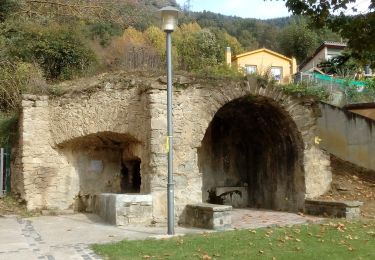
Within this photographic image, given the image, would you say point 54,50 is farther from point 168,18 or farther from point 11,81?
point 168,18

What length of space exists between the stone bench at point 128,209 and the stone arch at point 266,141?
2044 mm

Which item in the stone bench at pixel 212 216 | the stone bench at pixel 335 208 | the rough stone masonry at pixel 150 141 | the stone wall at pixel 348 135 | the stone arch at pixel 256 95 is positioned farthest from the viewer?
the stone wall at pixel 348 135

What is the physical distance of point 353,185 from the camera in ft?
44.6

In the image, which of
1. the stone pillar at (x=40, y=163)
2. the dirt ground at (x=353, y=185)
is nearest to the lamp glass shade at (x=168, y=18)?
the stone pillar at (x=40, y=163)

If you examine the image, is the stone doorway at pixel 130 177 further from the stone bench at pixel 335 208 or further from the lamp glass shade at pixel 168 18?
the lamp glass shade at pixel 168 18

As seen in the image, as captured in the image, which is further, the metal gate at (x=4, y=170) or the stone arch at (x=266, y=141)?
the metal gate at (x=4, y=170)

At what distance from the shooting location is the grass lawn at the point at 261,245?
706 cm

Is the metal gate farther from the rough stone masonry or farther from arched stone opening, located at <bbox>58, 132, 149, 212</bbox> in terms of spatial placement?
arched stone opening, located at <bbox>58, 132, 149, 212</bbox>

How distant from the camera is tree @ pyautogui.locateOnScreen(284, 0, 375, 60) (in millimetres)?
9164

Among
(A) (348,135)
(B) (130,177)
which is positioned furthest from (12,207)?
(A) (348,135)

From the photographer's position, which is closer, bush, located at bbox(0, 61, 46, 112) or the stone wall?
the stone wall

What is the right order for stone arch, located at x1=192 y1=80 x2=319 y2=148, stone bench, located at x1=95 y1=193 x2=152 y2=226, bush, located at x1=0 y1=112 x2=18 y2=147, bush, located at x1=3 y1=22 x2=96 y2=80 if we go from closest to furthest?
stone bench, located at x1=95 y1=193 x2=152 y2=226
stone arch, located at x1=192 y1=80 x2=319 y2=148
bush, located at x1=0 y1=112 x2=18 y2=147
bush, located at x1=3 y1=22 x2=96 y2=80

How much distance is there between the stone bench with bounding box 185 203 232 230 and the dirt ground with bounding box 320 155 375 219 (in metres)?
3.64

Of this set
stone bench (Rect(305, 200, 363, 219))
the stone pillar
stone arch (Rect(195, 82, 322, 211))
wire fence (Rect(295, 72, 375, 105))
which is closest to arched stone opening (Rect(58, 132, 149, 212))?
the stone pillar
